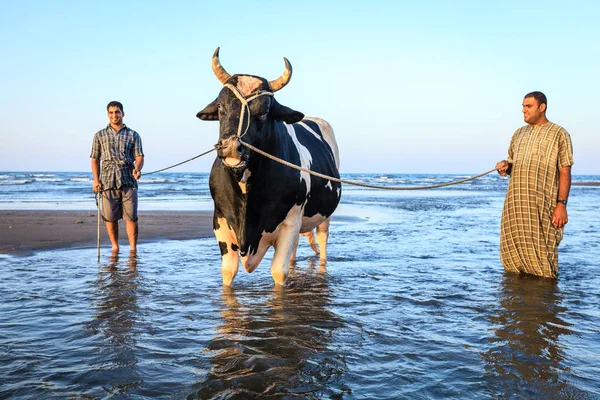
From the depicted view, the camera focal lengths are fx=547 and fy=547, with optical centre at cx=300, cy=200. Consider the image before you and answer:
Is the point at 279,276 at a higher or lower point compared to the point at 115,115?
lower

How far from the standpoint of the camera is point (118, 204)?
25.5 ft

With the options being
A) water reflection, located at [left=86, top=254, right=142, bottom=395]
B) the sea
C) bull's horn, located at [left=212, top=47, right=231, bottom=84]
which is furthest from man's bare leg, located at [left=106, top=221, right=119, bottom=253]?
bull's horn, located at [left=212, top=47, right=231, bottom=84]

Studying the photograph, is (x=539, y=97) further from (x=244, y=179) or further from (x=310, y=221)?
(x=244, y=179)

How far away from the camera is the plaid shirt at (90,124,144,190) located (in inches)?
298

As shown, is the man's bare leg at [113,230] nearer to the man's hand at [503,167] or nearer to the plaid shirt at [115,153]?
the plaid shirt at [115,153]

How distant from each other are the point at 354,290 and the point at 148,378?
9.54 feet

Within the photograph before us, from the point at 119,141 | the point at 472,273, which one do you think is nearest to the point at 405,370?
the point at 472,273

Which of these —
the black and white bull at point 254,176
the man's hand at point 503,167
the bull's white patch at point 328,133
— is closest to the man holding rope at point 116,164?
the bull's white patch at point 328,133

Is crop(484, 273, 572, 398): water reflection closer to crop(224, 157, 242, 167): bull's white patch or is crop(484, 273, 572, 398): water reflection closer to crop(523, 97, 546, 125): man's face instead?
crop(523, 97, 546, 125): man's face

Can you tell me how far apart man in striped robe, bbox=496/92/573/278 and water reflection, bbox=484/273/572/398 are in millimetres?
680

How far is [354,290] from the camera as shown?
5.64 meters

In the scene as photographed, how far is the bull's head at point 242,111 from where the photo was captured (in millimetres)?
3904

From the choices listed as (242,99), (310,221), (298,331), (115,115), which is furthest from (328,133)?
(298,331)

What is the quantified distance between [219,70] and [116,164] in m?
3.67
